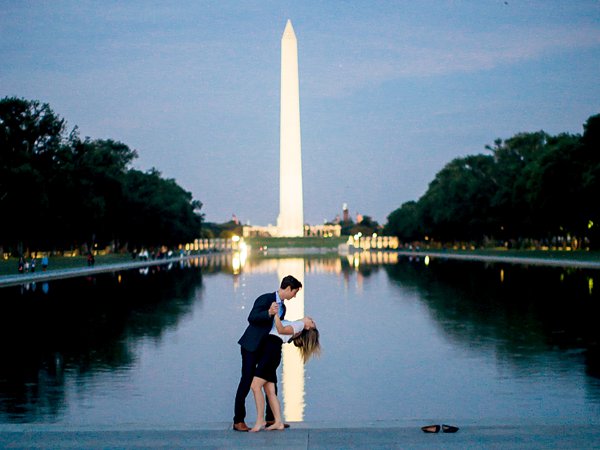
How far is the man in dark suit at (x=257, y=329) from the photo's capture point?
8539 millimetres

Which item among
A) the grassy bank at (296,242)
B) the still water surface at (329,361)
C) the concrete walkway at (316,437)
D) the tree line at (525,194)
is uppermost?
the tree line at (525,194)

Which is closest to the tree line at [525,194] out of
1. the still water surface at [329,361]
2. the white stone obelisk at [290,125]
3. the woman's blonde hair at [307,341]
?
the white stone obelisk at [290,125]

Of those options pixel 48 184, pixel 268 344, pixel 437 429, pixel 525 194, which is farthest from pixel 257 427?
pixel 525 194

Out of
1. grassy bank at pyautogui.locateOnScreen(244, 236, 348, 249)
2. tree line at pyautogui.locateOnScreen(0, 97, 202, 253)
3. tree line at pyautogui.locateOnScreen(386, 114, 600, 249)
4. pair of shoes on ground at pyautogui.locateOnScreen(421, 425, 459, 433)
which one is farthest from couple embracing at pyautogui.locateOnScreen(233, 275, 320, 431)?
grassy bank at pyautogui.locateOnScreen(244, 236, 348, 249)

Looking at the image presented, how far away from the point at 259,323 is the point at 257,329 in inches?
3.0

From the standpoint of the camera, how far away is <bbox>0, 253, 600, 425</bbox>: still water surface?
34.4 ft

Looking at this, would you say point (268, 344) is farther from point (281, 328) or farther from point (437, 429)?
point (437, 429)

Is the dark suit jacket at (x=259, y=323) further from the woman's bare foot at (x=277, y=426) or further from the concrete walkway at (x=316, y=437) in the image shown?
the concrete walkway at (x=316, y=437)

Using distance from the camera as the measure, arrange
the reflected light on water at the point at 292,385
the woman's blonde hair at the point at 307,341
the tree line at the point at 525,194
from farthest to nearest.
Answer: the tree line at the point at 525,194 → the reflected light on water at the point at 292,385 → the woman's blonde hair at the point at 307,341

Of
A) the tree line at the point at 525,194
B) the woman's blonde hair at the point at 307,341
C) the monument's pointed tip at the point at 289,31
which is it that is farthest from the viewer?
the monument's pointed tip at the point at 289,31

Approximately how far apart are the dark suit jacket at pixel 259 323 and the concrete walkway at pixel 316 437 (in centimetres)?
82

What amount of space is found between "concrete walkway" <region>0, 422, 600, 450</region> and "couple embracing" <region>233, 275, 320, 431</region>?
0.22 metres

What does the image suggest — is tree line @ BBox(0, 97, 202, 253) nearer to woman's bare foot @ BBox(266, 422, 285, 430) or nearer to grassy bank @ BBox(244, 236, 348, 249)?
grassy bank @ BBox(244, 236, 348, 249)

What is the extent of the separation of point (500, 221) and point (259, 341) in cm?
9284
